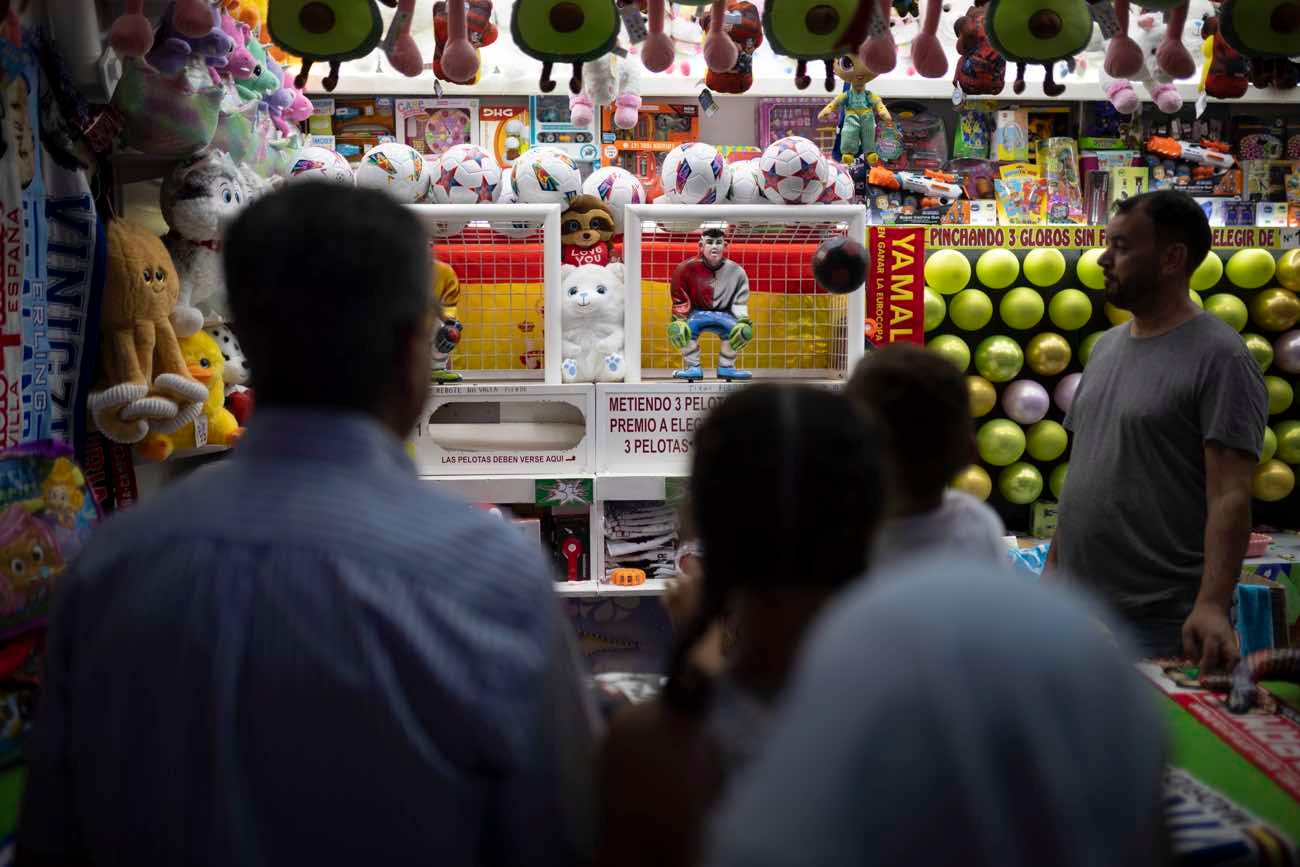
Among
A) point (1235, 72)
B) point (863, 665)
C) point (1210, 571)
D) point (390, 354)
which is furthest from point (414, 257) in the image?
point (1235, 72)

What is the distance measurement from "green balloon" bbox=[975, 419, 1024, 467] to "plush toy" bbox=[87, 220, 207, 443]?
313cm

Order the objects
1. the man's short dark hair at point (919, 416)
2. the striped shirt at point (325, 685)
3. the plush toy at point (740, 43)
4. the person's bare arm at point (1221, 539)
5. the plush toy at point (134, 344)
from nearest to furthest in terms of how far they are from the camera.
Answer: the striped shirt at point (325, 685)
the man's short dark hair at point (919, 416)
the person's bare arm at point (1221, 539)
the plush toy at point (134, 344)
the plush toy at point (740, 43)

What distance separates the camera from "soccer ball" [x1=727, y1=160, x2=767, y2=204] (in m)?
3.72

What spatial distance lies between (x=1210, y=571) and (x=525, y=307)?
2.36m

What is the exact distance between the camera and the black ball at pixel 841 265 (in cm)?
347

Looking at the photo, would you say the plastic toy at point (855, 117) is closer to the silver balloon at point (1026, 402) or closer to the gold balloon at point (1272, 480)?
the silver balloon at point (1026, 402)

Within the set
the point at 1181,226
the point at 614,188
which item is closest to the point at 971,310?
the point at 614,188

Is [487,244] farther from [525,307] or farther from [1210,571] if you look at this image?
[1210,571]

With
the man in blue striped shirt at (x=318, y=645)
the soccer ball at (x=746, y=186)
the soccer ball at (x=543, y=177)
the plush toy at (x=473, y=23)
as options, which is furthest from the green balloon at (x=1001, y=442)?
the man in blue striped shirt at (x=318, y=645)

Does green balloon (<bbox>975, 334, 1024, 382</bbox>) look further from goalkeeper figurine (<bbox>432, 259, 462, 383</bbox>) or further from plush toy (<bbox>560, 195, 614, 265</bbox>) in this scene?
goalkeeper figurine (<bbox>432, 259, 462, 383</bbox>)

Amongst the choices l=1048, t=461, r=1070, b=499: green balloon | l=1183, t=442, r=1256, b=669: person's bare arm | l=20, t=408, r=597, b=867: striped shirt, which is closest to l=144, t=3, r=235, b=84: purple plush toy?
l=20, t=408, r=597, b=867: striped shirt

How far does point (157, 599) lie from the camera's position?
2.90 ft

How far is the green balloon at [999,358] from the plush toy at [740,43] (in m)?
1.91

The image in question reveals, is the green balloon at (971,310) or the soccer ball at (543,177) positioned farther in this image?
the green balloon at (971,310)
